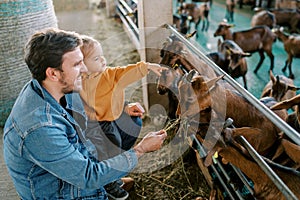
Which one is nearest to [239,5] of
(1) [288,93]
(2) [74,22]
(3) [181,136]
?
(2) [74,22]

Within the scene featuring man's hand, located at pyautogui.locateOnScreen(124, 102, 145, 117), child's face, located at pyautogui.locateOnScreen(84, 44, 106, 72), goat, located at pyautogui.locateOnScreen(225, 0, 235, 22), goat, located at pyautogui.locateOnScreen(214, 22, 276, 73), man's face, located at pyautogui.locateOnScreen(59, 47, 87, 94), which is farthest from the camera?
goat, located at pyautogui.locateOnScreen(225, 0, 235, 22)

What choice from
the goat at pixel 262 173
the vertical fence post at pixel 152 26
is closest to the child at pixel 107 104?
the goat at pixel 262 173

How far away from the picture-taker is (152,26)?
140 inches

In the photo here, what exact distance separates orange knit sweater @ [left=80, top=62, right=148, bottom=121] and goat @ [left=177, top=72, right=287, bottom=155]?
456 mm

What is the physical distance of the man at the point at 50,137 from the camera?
1.56 meters

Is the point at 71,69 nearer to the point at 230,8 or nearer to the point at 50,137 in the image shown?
the point at 50,137

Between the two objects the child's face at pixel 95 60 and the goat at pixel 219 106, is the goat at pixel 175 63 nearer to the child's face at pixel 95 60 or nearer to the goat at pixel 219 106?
the goat at pixel 219 106

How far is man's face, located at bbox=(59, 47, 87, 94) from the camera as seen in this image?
5.43 feet

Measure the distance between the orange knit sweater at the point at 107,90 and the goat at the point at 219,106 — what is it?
456 mm

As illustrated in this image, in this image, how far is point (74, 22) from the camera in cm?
915

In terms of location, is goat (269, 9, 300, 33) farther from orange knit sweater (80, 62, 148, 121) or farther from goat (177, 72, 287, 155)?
orange knit sweater (80, 62, 148, 121)

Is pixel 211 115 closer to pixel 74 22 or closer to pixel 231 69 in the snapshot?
pixel 231 69

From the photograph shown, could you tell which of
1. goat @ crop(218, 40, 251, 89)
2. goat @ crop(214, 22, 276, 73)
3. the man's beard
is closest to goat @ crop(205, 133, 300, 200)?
the man's beard

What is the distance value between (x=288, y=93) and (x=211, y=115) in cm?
227
